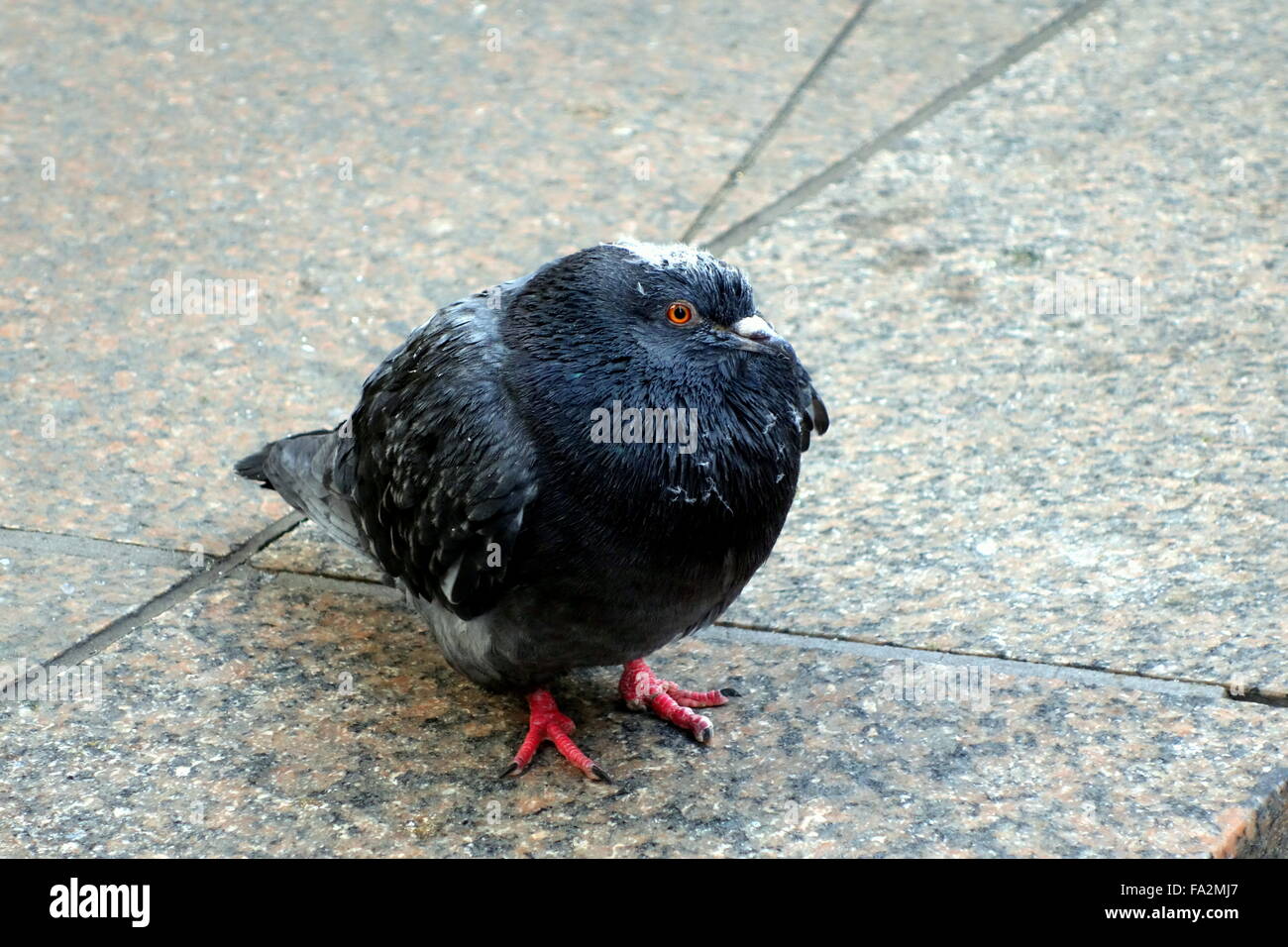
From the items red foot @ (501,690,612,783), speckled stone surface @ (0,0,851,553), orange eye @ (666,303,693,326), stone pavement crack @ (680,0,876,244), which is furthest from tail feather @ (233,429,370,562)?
stone pavement crack @ (680,0,876,244)

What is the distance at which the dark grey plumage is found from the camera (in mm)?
3709

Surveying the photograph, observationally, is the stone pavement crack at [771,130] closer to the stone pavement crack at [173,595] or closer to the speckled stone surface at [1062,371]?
the speckled stone surface at [1062,371]

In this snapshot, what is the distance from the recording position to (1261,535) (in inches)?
186

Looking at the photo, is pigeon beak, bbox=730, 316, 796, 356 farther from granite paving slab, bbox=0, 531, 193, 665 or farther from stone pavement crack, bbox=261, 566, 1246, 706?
granite paving slab, bbox=0, 531, 193, 665

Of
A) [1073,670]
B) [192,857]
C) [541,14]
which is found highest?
[541,14]

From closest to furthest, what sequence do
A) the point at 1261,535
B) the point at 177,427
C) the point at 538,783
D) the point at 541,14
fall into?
1. the point at 538,783
2. the point at 1261,535
3. the point at 177,427
4. the point at 541,14

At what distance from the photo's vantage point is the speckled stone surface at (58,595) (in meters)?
4.37

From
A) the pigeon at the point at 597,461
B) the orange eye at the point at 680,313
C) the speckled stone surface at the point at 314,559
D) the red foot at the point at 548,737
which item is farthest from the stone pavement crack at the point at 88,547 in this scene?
the orange eye at the point at 680,313

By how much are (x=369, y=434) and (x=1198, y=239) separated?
358cm

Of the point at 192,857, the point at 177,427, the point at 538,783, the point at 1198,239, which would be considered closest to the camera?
the point at 192,857

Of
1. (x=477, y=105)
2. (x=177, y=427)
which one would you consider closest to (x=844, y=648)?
(x=177, y=427)

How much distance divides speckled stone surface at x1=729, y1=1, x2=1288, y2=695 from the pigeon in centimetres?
82

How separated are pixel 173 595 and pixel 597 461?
159cm

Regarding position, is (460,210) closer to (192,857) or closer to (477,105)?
(477,105)
